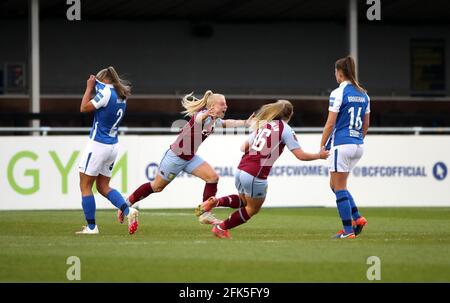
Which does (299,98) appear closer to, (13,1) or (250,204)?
(13,1)

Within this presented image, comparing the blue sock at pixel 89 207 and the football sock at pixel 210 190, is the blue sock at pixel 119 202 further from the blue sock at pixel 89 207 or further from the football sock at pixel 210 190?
the football sock at pixel 210 190

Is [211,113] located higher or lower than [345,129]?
higher

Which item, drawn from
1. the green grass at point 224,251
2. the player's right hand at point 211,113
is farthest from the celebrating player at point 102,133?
the player's right hand at point 211,113

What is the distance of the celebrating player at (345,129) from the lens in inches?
507

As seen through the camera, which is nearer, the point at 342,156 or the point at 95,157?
the point at 342,156

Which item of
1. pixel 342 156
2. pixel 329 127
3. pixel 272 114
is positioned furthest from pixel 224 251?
pixel 342 156

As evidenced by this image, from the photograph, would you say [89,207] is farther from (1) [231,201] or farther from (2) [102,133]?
(1) [231,201]

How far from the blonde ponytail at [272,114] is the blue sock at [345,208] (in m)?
1.10

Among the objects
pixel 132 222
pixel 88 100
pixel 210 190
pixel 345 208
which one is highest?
pixel 88 100

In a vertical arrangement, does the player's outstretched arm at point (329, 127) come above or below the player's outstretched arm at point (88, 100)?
below

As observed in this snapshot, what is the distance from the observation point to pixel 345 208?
1288 cm

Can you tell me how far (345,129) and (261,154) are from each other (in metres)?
1.10

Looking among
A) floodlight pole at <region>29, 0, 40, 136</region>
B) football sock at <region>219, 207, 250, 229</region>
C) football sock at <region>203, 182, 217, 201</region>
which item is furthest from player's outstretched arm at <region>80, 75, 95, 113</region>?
floodlight pole at <region>29, 0, 40, 136</region>

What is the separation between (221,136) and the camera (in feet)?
66.2
